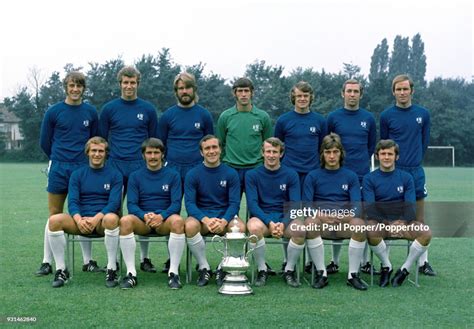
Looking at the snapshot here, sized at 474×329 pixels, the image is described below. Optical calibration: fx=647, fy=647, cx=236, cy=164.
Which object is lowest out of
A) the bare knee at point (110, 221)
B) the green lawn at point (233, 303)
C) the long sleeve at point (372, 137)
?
the green lawn at point (233, 303)

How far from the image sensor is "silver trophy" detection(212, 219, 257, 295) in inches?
201

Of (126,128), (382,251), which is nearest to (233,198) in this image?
(126,128)

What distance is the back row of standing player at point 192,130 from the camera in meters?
5.94

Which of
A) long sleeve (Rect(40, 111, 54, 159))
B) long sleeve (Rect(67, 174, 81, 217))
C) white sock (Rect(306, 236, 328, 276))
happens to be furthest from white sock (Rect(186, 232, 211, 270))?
long sleeve (Rect(40, 111, 54, 159))

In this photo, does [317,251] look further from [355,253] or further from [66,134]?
[66,134]

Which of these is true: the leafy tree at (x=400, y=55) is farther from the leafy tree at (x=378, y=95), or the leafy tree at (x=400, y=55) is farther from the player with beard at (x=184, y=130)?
the player with beard at (x=184, y=130)

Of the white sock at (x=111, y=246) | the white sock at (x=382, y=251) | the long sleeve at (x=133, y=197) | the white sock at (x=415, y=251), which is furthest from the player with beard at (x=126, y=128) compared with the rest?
the white sock at (x=415, y=251)

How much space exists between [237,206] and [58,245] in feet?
5.14

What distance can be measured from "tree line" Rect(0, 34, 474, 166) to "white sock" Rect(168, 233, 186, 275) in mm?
33646

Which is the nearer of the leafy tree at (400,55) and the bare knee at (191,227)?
the bare knee at (191,227)

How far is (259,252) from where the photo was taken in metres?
5.64

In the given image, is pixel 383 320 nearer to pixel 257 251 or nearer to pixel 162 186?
pixel 257 251

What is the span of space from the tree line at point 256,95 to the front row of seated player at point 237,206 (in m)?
33.3

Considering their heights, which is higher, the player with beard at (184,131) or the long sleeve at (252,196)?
the player with beard at (184,131)
